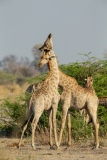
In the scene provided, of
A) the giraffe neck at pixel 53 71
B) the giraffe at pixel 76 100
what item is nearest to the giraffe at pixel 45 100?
the giraffe neck at pixel 53 71

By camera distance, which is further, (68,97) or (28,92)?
(28,92)

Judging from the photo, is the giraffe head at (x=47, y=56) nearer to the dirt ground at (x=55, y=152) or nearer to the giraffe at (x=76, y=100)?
the giraffe at (x=76, y=100)

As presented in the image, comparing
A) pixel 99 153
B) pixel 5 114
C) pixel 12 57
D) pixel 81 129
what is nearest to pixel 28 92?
pixel 5 114

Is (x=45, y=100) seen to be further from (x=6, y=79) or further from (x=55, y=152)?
(x=6, y=79)

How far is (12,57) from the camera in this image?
245 ft

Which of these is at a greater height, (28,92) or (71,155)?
(28,92)

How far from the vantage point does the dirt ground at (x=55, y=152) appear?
37.9 ft

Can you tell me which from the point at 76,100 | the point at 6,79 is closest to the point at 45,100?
the point at 76,100

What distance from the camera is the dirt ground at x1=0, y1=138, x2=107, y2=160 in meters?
11.6

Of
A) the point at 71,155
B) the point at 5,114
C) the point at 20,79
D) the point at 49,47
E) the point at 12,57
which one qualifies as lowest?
the point at 71,155

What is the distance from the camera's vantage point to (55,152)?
41.0ft

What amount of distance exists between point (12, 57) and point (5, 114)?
58.6m

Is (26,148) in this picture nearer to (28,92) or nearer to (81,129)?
(81,129)

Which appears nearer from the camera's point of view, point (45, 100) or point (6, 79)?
point (45, 100)
